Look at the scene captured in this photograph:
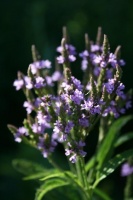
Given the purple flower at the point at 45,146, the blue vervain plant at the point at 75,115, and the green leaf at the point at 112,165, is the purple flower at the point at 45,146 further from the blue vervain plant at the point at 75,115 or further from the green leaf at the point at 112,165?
the green leaf at the point at 112,165

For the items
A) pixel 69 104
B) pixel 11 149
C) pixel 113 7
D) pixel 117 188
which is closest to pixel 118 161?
pixel 69 104

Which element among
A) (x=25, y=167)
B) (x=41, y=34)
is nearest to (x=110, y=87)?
(x=25, y=167)

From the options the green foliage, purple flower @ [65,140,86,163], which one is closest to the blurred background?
the green foliage

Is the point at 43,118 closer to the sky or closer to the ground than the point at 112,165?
closer to the sky

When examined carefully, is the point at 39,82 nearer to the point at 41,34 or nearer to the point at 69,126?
the point at 69,126

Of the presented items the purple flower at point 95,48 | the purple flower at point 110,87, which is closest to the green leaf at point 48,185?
the purple flower at point 110,87

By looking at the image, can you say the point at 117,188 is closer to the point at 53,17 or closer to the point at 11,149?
the point at 11,149

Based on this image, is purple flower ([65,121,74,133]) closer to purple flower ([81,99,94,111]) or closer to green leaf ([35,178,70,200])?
purple flower ([81,99,94,111])
